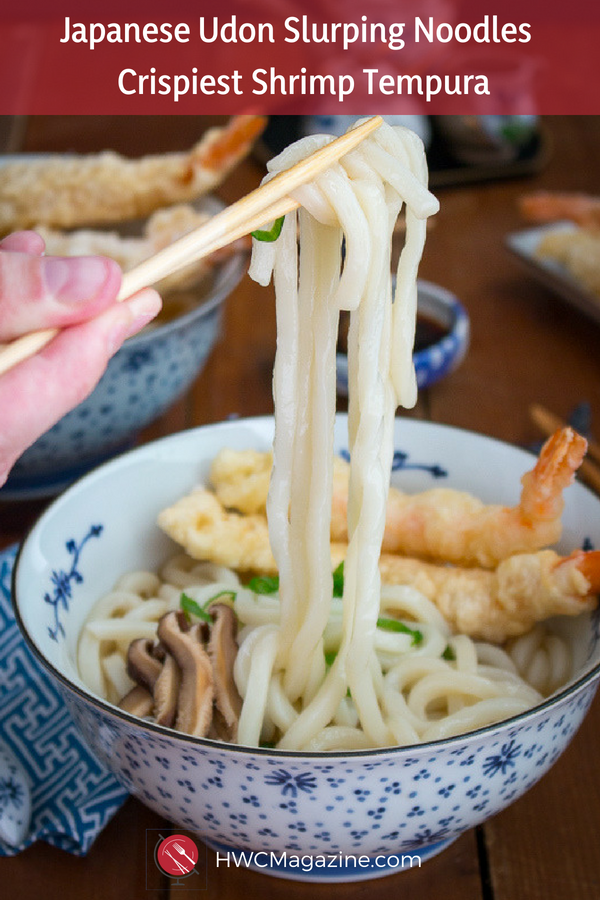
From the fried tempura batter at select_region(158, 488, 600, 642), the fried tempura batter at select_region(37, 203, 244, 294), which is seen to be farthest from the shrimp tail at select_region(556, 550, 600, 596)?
the fried tempura batter at select_region(37, 203, 244, 294)

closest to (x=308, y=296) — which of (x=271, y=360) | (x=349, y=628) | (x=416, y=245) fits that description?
(x=416, y=245)

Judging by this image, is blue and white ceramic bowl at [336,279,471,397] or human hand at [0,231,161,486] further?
blue and white ceramic bowl at [336,279,471,397]

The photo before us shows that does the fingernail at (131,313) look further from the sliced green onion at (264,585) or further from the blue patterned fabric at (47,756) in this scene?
the blue patterned fabric at (47,756)

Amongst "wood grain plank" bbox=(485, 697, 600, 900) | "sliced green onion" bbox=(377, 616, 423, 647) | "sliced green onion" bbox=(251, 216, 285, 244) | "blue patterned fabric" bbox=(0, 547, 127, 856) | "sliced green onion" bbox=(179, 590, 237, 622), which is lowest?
"wood grain plank" bbox=(485, 697, 600, 900)

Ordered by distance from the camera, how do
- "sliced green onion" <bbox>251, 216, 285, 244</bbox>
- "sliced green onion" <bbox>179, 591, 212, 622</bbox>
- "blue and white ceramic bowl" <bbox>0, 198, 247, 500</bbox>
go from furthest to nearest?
1. "blue and white ceramic bowl" <bbox>0, 198, 247, 500</bbox>
2. "sliced green onion" <bbox>179, 591, 212, 622</bbox>
3. "sliced green onion" <bbox>251, 216, 285, 244</bbox>

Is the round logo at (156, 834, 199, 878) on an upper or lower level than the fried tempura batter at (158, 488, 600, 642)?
lower

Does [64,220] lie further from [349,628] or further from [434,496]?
[349,628]

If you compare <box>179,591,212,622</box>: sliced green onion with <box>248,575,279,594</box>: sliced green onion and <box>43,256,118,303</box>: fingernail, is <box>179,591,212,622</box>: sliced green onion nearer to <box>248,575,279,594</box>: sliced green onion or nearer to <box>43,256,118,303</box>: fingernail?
<box>248,575,279,594</box>: sliced green onion

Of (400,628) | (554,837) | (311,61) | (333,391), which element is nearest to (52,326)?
(333,391)
